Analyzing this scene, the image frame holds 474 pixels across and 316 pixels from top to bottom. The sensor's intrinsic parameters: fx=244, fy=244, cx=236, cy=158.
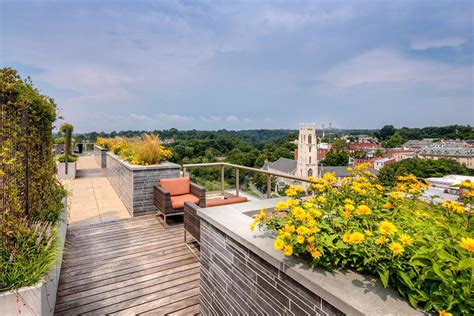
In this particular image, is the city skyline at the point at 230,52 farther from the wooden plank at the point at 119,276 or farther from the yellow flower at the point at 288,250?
the yellow flower at the point at 288,250

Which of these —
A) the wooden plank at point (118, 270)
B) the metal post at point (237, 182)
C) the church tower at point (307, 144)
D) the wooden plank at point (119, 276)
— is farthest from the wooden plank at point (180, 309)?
the church tower at point (307, 144)

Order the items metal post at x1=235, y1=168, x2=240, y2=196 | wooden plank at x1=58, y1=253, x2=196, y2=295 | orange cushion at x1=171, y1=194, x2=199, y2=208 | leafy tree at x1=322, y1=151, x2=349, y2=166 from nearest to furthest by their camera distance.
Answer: wooden plank at x1=58, y1=253, x2=196, y2=295 < orange cushion at x1=171, y1=194, x2=199, y2=208 < metal post at x1=235, y1=168, x2=240, y2=196 < leafy tree at x1=322, y1=151, x2=349, y2=166

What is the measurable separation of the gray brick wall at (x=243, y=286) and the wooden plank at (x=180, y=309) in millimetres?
216

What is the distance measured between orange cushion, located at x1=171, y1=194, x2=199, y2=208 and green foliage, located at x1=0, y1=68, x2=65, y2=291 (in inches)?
82.5

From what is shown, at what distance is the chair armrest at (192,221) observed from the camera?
10.6 ft

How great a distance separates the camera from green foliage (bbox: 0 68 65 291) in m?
1.83

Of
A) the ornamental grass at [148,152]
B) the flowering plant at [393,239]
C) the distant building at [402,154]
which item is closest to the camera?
the flowering plant at [393,239]

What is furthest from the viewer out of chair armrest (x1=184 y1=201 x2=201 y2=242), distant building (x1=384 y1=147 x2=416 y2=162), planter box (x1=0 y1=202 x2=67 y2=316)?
distant building (x1=384 y1=147 x2=416 y2=162)

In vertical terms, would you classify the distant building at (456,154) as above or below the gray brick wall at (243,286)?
above

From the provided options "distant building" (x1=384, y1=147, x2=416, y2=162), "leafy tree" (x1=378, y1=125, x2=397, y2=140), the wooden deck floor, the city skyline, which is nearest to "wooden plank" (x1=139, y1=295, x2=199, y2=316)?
the wooden deck floor

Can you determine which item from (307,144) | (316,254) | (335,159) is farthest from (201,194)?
(307,144)

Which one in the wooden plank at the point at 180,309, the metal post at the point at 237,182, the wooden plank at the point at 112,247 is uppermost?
the metal post at the point at 237,182

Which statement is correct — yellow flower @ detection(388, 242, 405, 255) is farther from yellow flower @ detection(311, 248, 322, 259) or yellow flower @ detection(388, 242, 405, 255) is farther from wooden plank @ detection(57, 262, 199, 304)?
wooden plank @ detection(57, 262, 199, 304)

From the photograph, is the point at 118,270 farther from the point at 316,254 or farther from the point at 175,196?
the point at 316,254
